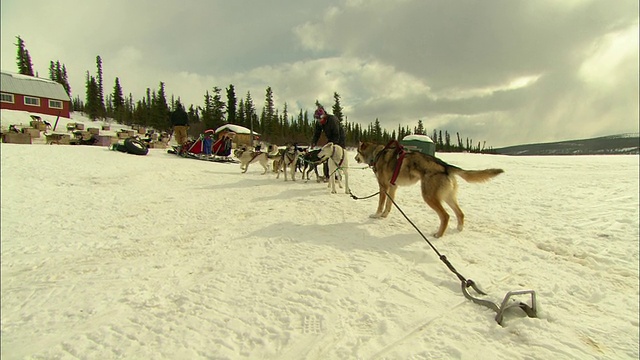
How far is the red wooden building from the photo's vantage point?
40.5 meters

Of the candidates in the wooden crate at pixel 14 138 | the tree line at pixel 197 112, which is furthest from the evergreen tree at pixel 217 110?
the wooden crate at pixel 14 138

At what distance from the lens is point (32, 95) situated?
4212 cm

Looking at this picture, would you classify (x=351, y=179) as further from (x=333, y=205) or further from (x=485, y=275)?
(x=485, y=275)

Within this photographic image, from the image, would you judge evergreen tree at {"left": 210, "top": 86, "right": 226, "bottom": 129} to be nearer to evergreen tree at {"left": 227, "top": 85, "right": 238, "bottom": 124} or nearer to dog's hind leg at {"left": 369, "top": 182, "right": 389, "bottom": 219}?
evergreen tree at {"left": 227, "top": 85, "right": 238, "bottom": 124}

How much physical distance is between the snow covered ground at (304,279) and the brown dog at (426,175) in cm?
41

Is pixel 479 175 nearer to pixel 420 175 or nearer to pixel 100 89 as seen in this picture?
pixel 420 175

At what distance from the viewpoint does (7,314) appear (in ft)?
9.44

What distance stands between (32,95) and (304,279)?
2381 inches

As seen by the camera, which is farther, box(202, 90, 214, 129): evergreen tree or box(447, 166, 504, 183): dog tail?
box(202, 90, 214, 129): evergreen tree

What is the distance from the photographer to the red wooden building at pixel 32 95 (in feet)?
133

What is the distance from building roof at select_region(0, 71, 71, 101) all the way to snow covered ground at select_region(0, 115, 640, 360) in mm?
52732

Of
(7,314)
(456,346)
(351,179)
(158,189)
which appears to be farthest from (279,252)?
(351,179)

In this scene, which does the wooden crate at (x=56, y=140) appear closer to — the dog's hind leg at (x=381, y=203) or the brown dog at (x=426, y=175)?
the brown dog at (x=426, y=175)

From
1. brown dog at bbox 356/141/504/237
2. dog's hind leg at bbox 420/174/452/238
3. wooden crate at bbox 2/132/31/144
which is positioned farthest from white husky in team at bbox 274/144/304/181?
wooden crate at bbox 2/132/31/144
